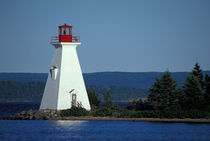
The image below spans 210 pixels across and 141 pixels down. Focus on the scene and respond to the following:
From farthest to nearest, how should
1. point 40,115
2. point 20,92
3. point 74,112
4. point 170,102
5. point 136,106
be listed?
point 20,92 < point 136,106 < point 170,102 < point 40,115 < point 74,112

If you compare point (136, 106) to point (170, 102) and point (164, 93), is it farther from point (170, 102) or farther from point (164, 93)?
point (170, 102)

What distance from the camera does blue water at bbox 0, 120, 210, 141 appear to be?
43.8m

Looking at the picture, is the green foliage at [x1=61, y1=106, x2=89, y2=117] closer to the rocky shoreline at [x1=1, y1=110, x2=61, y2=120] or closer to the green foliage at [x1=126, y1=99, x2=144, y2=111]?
the rocky shoreline at [x1=1, y1=110, x2=61, y2=120]

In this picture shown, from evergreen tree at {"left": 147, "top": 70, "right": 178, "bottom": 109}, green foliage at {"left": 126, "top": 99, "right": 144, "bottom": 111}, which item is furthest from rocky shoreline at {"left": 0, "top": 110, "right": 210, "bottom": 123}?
green foliage at {"left": 126, "top": 99, "right": 144, "bottom": 111}

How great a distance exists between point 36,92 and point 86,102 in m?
118

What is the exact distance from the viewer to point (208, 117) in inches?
2105

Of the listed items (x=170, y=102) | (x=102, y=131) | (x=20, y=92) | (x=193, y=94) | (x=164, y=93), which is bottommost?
(x=102, y=131)

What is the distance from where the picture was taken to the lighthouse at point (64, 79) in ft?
180

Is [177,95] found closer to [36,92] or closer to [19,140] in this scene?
[19,140]

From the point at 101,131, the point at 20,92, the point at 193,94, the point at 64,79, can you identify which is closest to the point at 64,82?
the point at 64,79

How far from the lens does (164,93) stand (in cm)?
5597

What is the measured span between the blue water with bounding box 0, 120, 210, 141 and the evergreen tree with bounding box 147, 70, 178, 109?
374 centimetres

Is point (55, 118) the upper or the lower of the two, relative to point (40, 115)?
lower

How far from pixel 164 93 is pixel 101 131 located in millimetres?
10748
